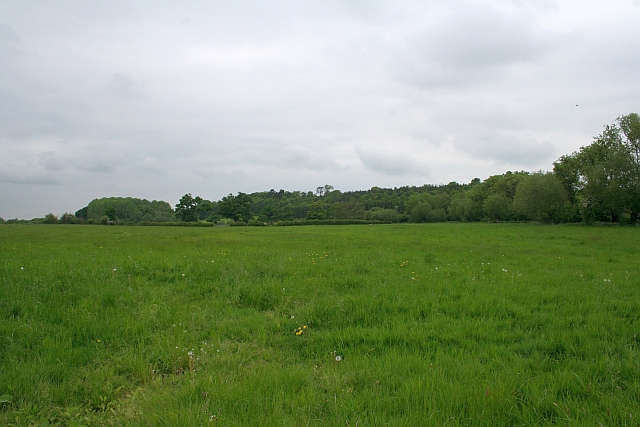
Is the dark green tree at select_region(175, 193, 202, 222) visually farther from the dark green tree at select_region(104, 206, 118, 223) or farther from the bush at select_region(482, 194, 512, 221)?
the bush at select_region(482, 194, 512, 221)

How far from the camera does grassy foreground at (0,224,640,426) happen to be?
10.5 ft

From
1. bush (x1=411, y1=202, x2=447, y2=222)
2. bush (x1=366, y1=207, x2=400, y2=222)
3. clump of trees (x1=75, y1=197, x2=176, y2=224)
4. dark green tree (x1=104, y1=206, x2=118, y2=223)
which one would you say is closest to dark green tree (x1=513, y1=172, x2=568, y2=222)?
bush (x1=411, y1=202, x2=447, y2=222)

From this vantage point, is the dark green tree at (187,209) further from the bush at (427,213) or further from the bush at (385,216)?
the bush at (427,213)

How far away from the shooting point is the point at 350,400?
129 inches

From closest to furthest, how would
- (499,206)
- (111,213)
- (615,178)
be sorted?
(615,178), (499,206), (111,213)

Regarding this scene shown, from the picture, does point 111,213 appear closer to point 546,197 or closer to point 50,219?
point 50,219

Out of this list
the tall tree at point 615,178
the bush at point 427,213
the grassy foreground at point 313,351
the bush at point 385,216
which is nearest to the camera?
the grassy foreground at point 313,351

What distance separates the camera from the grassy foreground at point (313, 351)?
3.19m

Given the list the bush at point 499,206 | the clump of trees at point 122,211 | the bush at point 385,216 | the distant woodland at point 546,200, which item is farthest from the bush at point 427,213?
the clump of trees at point 122,211

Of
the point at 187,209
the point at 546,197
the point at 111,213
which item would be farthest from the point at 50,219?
the point at 546,197

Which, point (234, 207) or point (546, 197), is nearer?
point (546, 197)

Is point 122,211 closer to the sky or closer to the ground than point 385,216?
closer to the sky

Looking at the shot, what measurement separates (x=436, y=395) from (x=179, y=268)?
8.39 meters

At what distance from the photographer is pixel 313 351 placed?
4730 mm
